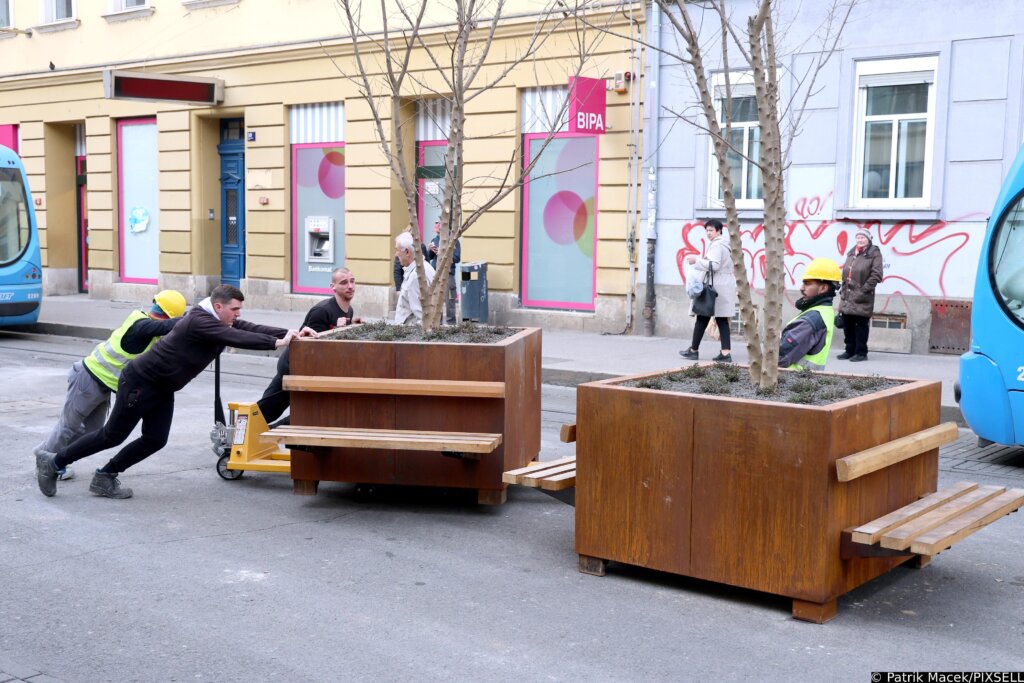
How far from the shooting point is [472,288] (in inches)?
693

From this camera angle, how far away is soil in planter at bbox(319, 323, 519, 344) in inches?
288

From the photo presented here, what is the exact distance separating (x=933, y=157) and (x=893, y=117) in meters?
0.78

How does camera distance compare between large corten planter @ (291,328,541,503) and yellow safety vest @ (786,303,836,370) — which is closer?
large corten planter @ (291,328,541,503)

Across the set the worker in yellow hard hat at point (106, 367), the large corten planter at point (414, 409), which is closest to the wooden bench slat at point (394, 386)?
the large corten planter at point (414, 409)

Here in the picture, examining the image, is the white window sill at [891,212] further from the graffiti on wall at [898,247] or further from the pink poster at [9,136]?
the pink poster at [9,136]

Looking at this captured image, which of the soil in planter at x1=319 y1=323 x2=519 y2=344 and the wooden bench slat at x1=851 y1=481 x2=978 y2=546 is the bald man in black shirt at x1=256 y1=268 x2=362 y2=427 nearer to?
the soil in planter at x1=319 y1=323 x2=519 y2=344

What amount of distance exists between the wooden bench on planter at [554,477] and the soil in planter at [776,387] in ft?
1.52

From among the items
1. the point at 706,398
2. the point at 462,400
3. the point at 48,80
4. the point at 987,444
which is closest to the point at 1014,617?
the point at 706,398

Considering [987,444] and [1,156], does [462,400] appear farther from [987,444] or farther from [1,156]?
[1,156]

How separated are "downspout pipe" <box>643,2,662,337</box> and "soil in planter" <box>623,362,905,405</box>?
10073mm

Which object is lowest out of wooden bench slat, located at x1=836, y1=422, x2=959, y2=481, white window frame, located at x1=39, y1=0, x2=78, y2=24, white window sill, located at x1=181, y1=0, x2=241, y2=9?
wooden bench slat, located at x1=836, y1=422, x2=959, y2=481

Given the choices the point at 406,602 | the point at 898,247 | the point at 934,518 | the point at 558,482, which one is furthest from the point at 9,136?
the point at 934,518

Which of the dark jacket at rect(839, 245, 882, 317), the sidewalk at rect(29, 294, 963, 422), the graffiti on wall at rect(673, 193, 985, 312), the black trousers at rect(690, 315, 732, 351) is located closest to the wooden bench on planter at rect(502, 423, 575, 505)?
the sidewalk at rect(29, 294, 963, 422)

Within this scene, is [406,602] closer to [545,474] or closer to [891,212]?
[545,474]
